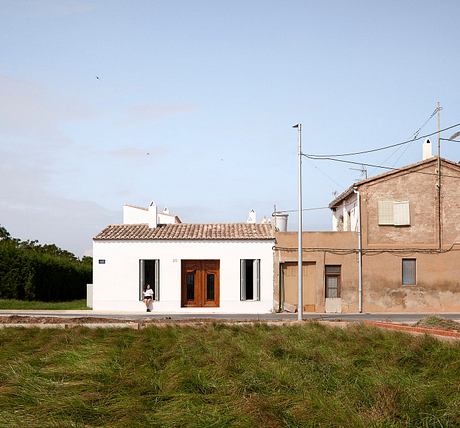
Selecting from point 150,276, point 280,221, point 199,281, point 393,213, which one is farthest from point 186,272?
point 393,213

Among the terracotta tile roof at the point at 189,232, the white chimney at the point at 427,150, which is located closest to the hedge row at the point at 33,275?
the terracotta tile roof at the point at 189,232

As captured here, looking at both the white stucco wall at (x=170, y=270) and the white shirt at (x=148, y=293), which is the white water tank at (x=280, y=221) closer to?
the white stucco wall at (x=170, y=270)

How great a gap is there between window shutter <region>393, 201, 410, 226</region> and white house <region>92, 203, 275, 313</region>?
535cm

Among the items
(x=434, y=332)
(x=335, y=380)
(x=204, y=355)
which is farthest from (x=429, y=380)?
(x=434, y=332)

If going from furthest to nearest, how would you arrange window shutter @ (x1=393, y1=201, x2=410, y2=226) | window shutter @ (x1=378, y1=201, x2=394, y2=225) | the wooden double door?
window shutter @ (x1=378, y1=201, x2=394, y2=225), window shutter @ (x1=393, y1=201, x2=410, y2=226), the wooden double door

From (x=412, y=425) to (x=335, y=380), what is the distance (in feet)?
7.23

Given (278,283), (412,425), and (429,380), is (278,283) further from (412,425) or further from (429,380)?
(412,425)

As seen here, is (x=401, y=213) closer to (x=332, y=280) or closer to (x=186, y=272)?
(x=332, y=280)

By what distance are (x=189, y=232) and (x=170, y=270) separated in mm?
2038

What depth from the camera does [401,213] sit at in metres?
31.6

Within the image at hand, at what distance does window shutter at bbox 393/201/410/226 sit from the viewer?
31547 millimetres

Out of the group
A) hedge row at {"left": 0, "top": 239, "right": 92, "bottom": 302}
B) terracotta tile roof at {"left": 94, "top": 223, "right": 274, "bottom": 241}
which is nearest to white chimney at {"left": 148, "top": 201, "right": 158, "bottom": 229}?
terracotta tile roof at {"left": 94, "top": 223, "right": 274, "bottom": 241}

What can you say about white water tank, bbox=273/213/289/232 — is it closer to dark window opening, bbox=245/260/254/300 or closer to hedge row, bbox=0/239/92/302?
dark window opening, bbox=245/260/254/300

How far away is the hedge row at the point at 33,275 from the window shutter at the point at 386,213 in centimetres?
1747
